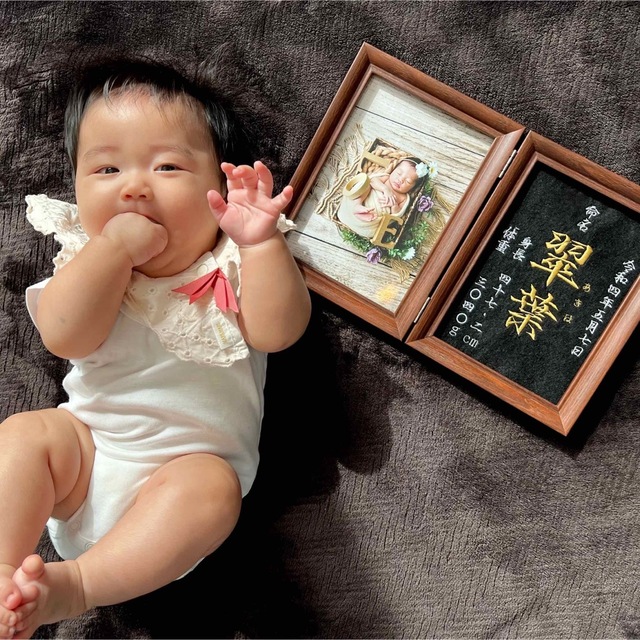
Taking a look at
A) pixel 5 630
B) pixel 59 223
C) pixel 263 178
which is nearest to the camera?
pixel 5 630

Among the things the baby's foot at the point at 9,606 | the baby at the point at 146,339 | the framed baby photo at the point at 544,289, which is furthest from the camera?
the framed baby photo at the point at 544,289

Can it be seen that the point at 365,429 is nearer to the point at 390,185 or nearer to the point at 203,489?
the point at 203,489

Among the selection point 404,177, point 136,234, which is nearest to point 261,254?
point 136,234

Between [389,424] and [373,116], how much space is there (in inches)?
20.7

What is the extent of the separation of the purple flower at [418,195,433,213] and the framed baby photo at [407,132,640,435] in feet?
0.27

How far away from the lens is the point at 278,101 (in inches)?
44.6

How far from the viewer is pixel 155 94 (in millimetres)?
998

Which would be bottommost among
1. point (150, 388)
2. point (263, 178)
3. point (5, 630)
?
point (5, 630)

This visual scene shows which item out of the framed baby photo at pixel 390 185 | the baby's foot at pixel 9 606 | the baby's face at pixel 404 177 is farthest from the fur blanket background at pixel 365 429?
the baby's foot at pixel 9 606

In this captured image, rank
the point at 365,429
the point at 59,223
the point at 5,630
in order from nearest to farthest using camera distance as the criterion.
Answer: the point at 5,630, the point at 59,223, the point at 365,429

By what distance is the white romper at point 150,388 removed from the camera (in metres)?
1.00

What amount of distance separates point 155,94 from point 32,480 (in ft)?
1.97

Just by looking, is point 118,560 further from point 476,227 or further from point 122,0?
point 122,0

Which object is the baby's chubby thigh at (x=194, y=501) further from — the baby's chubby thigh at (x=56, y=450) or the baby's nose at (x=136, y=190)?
the baby's nose at (x=136, y=190)
